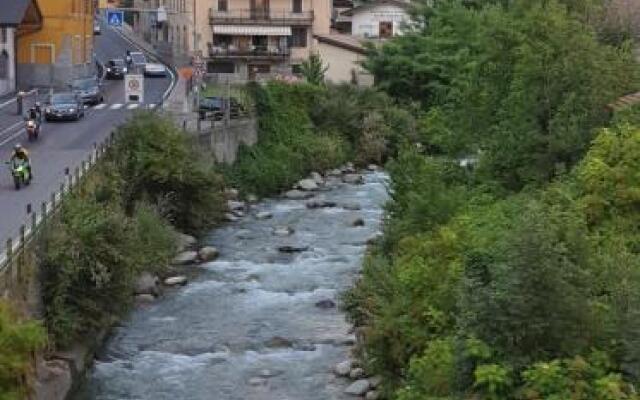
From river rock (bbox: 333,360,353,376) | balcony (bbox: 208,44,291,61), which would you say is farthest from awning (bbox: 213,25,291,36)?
river rock (bbox: 333,360,353,376)

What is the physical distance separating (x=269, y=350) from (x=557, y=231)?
1096cm

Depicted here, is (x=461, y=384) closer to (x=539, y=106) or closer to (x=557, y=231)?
(x=557, y=231)

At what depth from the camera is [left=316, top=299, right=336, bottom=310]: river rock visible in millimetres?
30808

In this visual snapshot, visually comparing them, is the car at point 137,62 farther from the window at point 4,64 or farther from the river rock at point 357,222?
the river rock at point 357,222

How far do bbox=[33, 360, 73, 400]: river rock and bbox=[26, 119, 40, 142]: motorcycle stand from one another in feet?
71.3

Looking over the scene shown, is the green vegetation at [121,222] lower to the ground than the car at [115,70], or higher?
lower

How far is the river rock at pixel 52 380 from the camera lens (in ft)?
71.1

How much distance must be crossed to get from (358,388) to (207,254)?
542 inches

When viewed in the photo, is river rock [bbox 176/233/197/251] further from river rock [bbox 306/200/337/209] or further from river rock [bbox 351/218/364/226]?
river rock [bbox 306/200/337/209]

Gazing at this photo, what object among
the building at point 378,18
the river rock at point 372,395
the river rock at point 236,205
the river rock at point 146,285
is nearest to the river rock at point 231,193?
the river rock at point 236,205

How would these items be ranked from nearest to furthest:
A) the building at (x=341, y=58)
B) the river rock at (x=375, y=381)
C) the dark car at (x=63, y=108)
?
1. the river rock at (x=375, y=381)
2. the dark car at (x=63, y=108)
3. the building at (x=341, y=58)

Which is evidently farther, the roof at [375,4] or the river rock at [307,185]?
the roof at [375,4]

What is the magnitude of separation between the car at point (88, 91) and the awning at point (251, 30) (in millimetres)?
15386

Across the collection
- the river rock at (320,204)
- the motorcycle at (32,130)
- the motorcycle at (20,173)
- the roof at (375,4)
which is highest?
the roof at (375,4)
